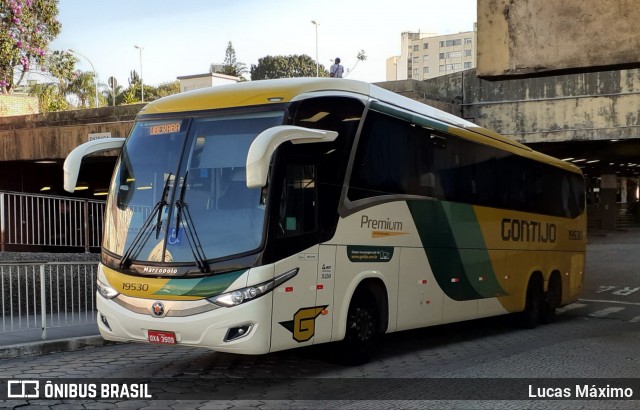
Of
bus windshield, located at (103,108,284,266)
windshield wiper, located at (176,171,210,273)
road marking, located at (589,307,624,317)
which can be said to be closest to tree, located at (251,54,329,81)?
road marking, located at (589,307,624,317)

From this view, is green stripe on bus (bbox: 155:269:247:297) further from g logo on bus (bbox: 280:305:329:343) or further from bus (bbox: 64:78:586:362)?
g logo on bus (bbox: 280:305:329:343)

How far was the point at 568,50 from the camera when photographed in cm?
1042

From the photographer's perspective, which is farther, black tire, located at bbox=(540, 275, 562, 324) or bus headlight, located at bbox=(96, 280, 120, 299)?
black tire, located at bbox=(540, 275, 562, 324)

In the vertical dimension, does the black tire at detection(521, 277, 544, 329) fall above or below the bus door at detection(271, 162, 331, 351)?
below

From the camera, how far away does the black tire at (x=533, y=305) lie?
14.9 metres

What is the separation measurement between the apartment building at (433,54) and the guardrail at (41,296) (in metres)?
167

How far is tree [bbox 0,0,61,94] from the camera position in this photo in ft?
93.7

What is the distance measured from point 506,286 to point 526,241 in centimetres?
141

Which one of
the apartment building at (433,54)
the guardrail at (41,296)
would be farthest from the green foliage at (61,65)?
the apartment building at (433,54)

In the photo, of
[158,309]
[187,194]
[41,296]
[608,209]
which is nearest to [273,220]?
[187,194]

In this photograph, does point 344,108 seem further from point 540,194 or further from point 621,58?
point 540,194

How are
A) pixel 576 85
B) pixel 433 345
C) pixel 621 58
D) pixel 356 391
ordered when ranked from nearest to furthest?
pixel 356 391 < pixel 621 58 < pixel 433 345 < pixel 576 85

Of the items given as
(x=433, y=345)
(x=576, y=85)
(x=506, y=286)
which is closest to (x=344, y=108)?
(x=433, y=345)

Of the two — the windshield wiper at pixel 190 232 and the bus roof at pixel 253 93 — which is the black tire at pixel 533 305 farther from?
the windshield wiper at pixel 190 232
